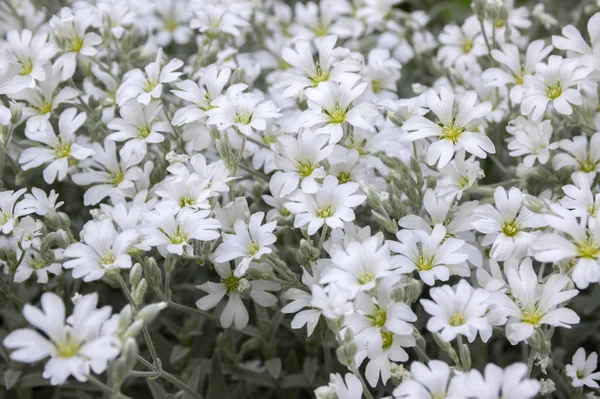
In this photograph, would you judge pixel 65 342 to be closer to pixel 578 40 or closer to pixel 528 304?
pixel 528 304

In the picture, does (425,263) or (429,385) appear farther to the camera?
(425,263)

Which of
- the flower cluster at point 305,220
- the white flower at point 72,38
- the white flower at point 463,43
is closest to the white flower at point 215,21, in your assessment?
the flower cluster at point 305,220

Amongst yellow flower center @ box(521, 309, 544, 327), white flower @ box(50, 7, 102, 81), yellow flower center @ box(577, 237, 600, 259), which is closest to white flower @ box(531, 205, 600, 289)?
yellow flower center @ box(577, 237, 600, 259)

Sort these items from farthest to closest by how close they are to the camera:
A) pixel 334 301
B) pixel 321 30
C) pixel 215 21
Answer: pixel 321 30 < pixel 215 21 < pixel 334 301

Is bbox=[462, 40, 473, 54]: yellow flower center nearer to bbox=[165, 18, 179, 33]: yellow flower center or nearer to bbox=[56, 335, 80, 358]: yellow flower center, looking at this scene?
bbox=[165, 18, 179, 33]: yellow flower center

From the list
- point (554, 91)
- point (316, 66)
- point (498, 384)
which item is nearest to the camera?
point (498, 384)

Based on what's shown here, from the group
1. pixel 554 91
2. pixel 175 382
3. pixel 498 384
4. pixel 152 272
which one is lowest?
pixel 175 382

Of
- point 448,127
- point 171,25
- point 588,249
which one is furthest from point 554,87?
point 171,25

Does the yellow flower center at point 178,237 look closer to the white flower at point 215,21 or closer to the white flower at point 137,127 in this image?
the white flower at point 137,127

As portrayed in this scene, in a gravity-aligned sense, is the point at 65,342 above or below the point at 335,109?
below
